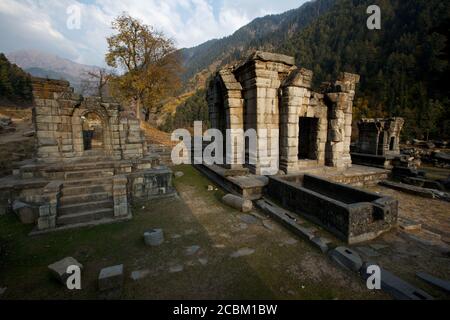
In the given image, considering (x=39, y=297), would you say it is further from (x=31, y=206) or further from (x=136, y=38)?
(x=136, y=38)

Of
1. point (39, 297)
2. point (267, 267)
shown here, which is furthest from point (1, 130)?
point (267, 267)

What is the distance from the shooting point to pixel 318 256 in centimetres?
413

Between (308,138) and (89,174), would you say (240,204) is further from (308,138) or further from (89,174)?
(308,138)

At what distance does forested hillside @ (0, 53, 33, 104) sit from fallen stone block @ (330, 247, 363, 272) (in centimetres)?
4602

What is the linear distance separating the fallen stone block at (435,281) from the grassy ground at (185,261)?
2.90 ft

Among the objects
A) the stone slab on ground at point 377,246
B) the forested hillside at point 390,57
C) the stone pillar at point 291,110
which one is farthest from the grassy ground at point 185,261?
the forested hillside at point 390,57

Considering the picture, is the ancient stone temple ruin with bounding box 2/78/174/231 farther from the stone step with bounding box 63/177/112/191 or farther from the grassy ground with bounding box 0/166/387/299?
the grassy ground with bounding box 0/166/387/299

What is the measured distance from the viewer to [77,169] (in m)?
7.32

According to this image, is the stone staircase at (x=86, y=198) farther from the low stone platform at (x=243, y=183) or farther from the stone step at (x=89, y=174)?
the low stone platform at (x=243, y=183)

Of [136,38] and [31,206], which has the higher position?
[136,38]

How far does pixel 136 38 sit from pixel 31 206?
21256 millimetres

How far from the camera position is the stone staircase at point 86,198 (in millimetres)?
5715
